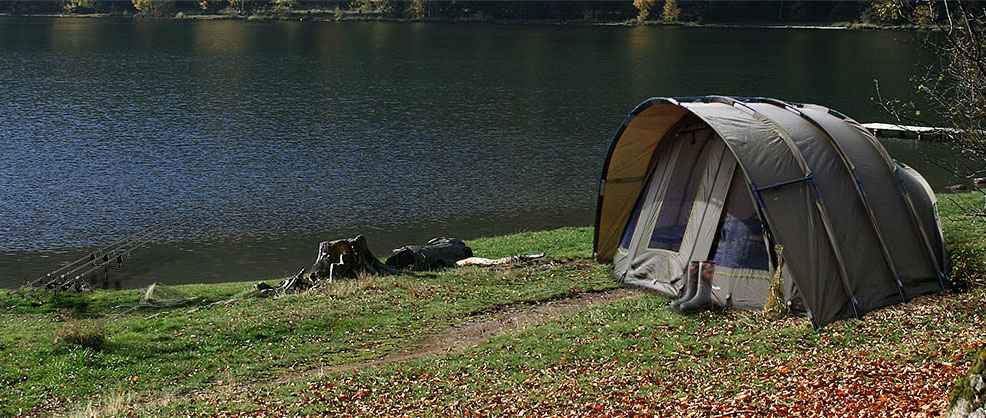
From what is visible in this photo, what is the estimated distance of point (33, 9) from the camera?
165 m

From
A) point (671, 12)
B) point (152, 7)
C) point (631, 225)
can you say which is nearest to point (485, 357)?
point (631, 225)

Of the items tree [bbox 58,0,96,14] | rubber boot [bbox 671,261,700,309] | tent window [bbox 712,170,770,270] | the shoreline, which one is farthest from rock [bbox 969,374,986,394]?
tree [bbox 58,0,96,14]

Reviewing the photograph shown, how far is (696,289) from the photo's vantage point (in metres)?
18.6

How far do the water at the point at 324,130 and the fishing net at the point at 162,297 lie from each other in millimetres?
6711

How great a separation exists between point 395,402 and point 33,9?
178 meters

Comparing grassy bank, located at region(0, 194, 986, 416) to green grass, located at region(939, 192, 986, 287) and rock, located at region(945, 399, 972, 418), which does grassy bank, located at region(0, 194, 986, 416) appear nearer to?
green grass, located at region(939, 192, 986, 287)

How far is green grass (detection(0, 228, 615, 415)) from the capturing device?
15.8 metres

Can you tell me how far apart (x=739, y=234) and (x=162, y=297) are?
47.0 ft

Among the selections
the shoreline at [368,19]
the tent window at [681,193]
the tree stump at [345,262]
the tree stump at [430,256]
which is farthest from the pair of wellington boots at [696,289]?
the shoreline at [368,19]

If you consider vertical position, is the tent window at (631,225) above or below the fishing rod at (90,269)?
above

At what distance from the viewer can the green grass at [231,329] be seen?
15.8 m

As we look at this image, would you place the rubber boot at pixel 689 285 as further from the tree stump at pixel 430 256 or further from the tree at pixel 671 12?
the tree at pixel 671 12

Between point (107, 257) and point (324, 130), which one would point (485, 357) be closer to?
point (107, 257)

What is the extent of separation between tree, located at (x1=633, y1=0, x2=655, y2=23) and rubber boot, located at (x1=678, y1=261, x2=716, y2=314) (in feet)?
422
